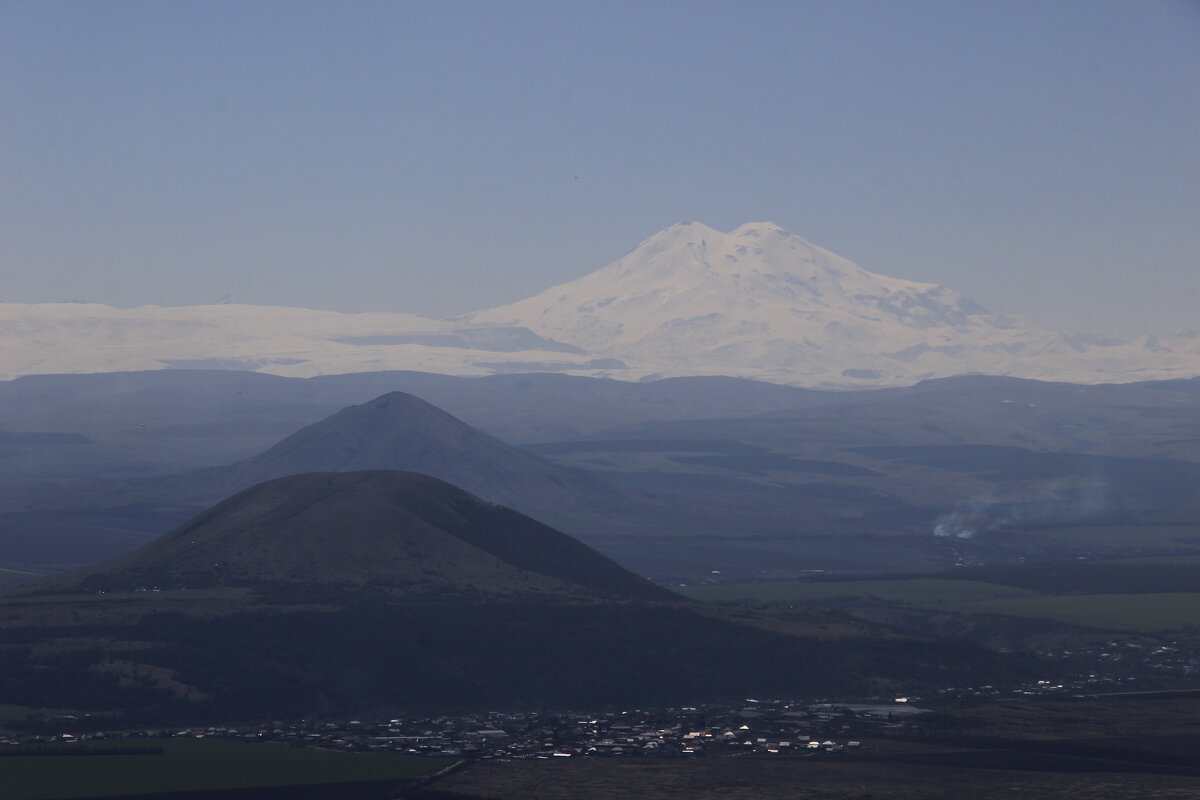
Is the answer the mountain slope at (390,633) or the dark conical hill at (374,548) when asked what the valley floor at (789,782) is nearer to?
the mountain slope at (390,633)

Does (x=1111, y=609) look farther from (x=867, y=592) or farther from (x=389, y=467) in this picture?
(x=389, y=467)

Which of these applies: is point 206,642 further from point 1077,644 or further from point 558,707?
point 1077,644

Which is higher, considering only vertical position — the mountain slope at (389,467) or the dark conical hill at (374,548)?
the mountain slope at (389,467)

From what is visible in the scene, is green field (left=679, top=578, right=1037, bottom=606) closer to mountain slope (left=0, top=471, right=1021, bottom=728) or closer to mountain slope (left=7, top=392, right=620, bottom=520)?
mountain slope (left=0, top=471, right=1021, bottom=728)

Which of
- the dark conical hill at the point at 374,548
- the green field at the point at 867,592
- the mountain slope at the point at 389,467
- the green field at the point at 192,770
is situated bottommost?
the green field at the point at 192,770

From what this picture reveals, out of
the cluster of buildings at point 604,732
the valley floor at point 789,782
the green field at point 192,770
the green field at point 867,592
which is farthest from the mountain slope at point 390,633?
the valley floor at point 789,782

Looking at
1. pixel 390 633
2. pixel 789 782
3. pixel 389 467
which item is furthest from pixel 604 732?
pixel 389 467
